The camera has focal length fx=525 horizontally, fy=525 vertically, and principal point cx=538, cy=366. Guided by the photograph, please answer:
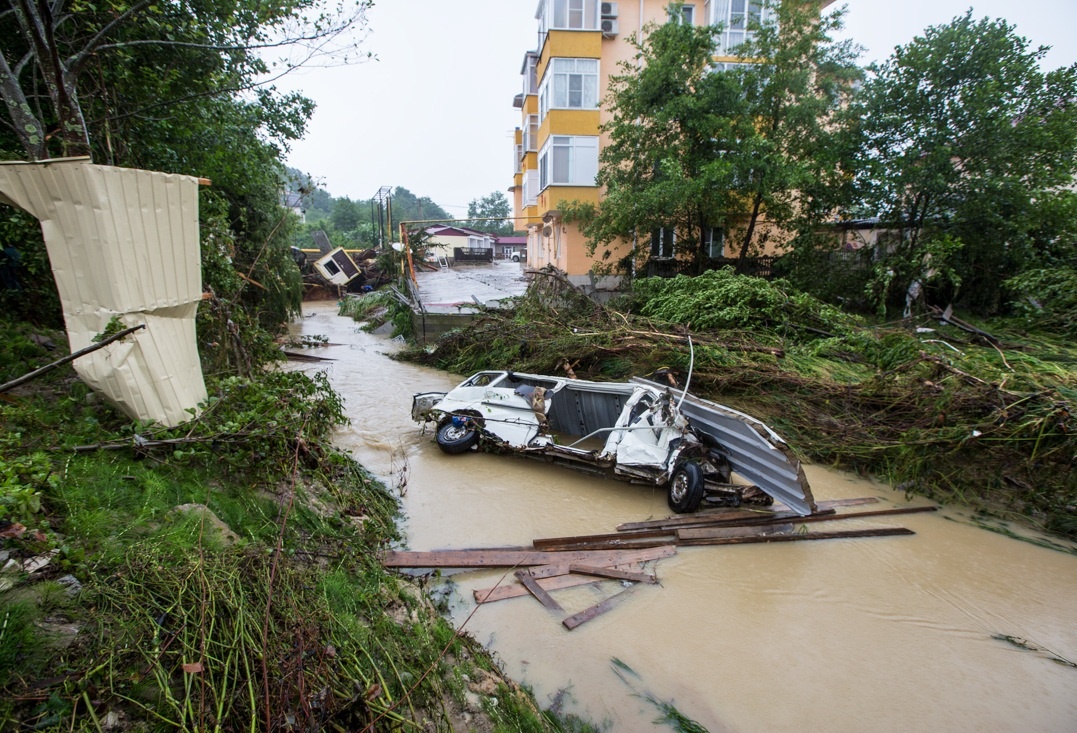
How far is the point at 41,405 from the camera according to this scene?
15.4 feet

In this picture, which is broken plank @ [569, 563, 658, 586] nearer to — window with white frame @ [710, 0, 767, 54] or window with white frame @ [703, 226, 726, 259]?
window with white frame @ [703, 226, 726, 259]

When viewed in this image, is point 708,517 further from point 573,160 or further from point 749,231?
point 573,160

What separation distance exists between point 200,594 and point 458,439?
5584mm

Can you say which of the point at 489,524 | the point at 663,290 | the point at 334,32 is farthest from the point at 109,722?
the point at 663,290

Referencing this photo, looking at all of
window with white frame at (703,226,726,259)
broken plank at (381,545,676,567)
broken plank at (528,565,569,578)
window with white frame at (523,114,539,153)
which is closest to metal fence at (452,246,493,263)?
window with white frame at (523,114,539,153)

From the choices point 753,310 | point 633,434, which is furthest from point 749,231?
point 633,434

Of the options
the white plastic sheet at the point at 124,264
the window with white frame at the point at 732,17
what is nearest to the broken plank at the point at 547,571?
the white plastic sheet at the point at 124,264

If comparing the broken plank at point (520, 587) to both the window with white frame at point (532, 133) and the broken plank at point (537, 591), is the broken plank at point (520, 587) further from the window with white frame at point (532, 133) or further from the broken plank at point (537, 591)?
the window with white frame at point (532, 133)

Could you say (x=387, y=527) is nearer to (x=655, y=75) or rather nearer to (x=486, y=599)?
(x=486, y=599)

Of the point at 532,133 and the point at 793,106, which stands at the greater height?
the point at 532,133

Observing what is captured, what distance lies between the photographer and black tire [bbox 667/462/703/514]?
6.46 meters

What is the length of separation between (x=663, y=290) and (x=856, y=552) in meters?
9.27

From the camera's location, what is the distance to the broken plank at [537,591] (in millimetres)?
4975

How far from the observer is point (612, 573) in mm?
5418
